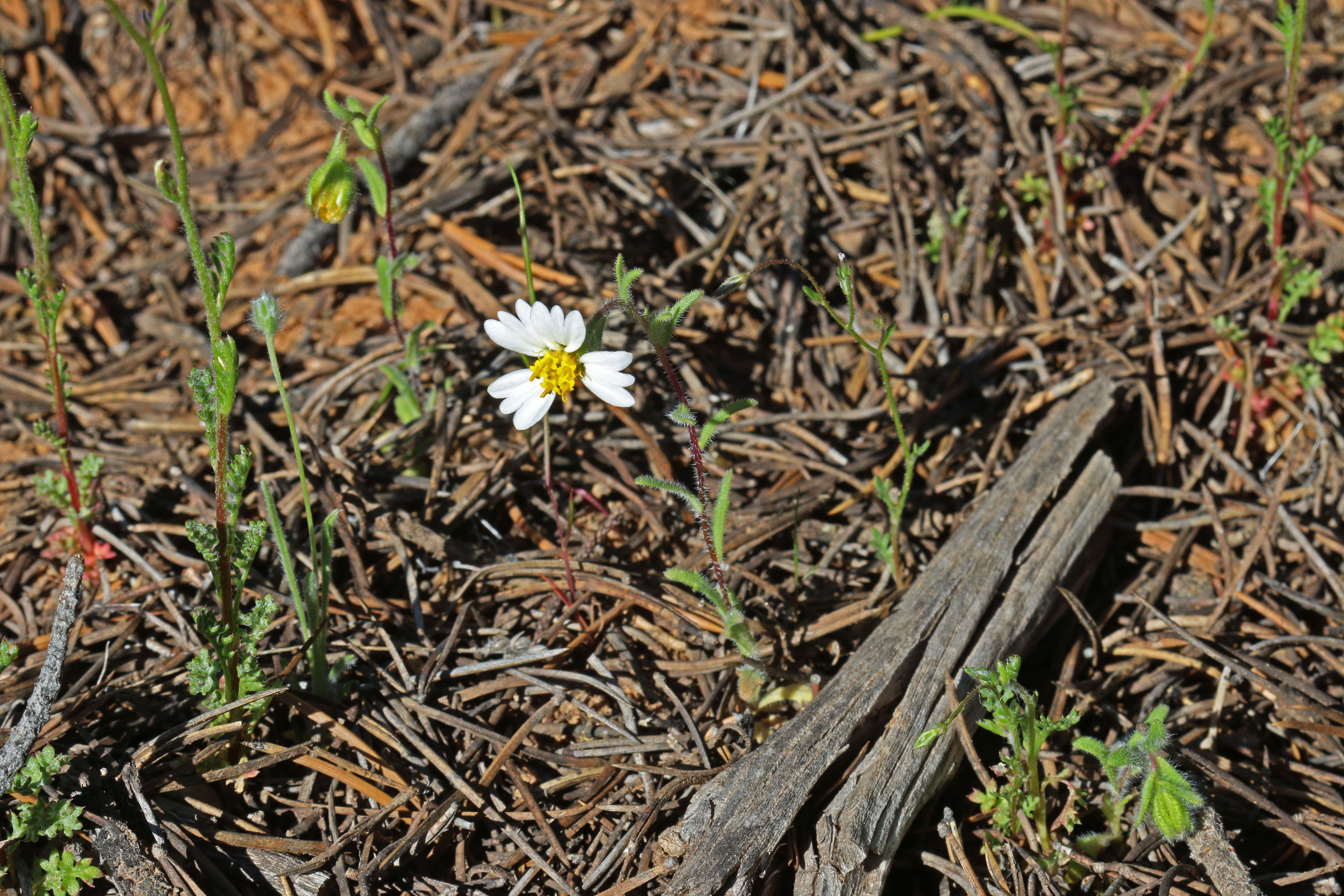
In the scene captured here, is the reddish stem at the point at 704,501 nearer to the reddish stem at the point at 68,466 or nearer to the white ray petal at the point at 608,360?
the white ray petal at the point at 608,360

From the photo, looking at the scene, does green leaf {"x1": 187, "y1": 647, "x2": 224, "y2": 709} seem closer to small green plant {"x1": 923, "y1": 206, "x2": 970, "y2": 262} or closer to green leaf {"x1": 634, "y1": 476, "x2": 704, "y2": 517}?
green leaf {"x1": 634, "y1": 476, "x2": 704, "y2": 517}

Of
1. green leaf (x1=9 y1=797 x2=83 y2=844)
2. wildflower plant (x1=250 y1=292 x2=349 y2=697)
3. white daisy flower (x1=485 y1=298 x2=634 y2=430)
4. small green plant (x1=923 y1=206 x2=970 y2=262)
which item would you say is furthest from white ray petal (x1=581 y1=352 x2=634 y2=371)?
small green plant (x1=923 y1=206 x2=970 y2=262)

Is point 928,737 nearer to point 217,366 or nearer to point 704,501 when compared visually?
point 704,501

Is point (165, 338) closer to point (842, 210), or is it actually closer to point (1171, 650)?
point (842, 210)

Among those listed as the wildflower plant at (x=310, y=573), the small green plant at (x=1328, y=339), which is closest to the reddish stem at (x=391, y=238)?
the wildflower plant at (x=310, y=573)

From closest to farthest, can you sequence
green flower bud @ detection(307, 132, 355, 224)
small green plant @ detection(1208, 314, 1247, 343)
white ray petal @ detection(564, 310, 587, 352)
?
white ray petal @ detection(564, 310, 587, 352), green flower bud @ detection(307, 132, 355, 224), small green plant @ detection(1208, 314, 1247, 343)
